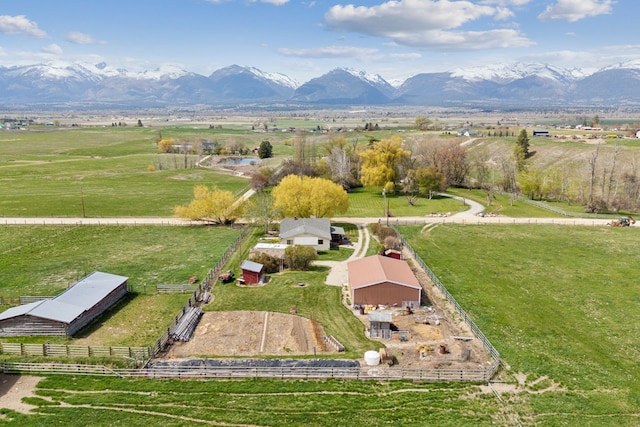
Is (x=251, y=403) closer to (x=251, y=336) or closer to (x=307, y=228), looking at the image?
(x=251, y=336)

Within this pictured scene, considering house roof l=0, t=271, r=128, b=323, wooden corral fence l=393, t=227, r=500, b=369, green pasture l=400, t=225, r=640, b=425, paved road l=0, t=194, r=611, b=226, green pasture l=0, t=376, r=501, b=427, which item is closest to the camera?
green pasture l=0, t=376, r=501, b=427

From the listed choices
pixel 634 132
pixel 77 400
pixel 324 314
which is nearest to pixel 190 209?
pixel 324 314

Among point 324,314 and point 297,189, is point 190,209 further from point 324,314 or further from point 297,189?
point 324,314

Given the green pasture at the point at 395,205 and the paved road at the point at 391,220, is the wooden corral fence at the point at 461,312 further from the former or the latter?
the green pasture at the point at 395,205

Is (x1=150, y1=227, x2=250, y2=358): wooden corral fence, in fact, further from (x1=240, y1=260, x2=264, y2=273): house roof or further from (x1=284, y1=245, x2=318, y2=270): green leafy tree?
(x1=284, y1=245, x2=318, y2=270): green leafy tree

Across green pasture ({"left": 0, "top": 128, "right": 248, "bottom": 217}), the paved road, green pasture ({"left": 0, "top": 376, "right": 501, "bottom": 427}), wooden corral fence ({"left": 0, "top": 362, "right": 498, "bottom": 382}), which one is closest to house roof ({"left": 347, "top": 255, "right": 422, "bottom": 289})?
wooden corral fence ({"left": 0, "top": 362, "right": 498, "bottom": 382})
